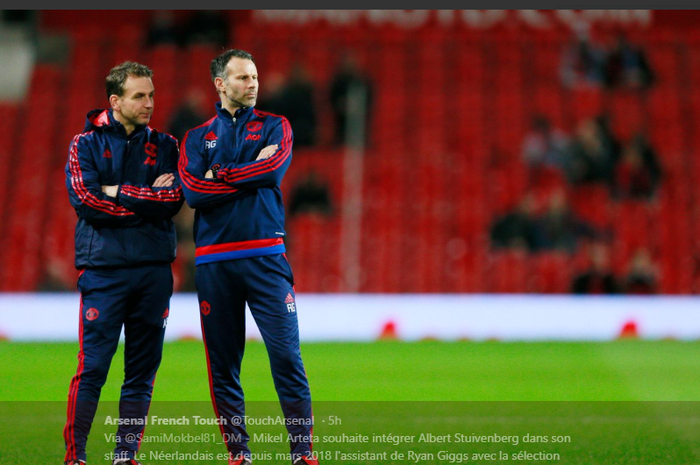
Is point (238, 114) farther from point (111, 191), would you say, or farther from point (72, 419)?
point (72, 419)

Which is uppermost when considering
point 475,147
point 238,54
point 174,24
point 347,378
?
point 174,24

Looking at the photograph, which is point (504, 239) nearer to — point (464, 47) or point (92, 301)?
point (464, 47)

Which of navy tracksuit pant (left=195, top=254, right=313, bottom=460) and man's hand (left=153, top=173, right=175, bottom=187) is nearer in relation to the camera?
navy tracksuit pant (left=195, top=254, right=313, bottom=460)

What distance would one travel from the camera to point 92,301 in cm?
470

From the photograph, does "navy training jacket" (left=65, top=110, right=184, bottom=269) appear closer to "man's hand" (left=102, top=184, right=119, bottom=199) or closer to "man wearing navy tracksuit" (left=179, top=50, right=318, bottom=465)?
"man's hand" (left=102, top=184, right=119, bottom=199)

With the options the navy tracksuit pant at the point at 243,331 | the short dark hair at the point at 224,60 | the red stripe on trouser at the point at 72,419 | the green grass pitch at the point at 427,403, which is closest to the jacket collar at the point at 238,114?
the short dark hair at the point at 224,60

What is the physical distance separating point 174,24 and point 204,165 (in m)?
12.3

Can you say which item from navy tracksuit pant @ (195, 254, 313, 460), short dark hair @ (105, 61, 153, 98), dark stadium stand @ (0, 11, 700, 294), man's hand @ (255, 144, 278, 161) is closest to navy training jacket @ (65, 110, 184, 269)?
short dark hair @ (105, 61, 153, 98)

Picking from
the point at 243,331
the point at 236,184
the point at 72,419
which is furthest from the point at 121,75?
the point at 72,419

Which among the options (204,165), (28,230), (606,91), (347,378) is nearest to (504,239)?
(606,91)

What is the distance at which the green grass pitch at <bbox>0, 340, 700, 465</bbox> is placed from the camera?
206 inches

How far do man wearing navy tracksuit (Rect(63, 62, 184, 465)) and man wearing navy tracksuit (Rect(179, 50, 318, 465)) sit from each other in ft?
0.70

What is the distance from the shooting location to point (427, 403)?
715 centimetres

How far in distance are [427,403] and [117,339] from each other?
3041 mm
